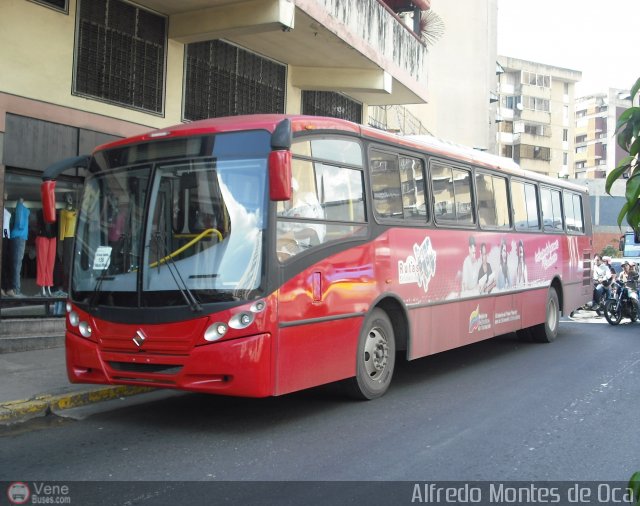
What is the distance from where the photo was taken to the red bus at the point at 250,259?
5730 millimetres

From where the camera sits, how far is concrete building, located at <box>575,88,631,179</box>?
265 feet

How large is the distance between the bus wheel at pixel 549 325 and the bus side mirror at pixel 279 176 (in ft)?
27.2

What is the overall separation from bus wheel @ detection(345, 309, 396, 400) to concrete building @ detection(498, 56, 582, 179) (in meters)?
59.4

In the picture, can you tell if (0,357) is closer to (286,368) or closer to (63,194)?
(63,194)

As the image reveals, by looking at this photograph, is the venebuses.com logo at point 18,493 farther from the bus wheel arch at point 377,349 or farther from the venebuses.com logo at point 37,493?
the bus wheel arch at point 377,349

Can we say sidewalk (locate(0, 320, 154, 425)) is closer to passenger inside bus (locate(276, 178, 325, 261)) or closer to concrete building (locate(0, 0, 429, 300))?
concrete building (locate(0, 0, 429, 300))

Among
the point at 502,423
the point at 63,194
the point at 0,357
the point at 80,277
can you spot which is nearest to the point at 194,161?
the point at 80,277

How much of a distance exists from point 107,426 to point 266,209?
257 cm

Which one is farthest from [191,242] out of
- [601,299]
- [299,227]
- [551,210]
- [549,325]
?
[601,299]

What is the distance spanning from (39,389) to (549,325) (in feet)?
29.7

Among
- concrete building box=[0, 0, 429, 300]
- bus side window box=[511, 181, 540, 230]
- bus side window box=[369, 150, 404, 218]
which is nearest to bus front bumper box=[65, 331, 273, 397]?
bus side window box=[369, 150, 404, 218]

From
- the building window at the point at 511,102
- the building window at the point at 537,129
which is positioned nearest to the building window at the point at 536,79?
the building window at the point at 511,102

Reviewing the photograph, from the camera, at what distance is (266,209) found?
5.82 meters

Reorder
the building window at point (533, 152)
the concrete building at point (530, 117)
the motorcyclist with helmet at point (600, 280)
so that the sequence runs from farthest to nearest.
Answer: the concrete building at point (530, 117), the building window at point (533, 152), the motorcyclist with helmet at point (600, 280)
